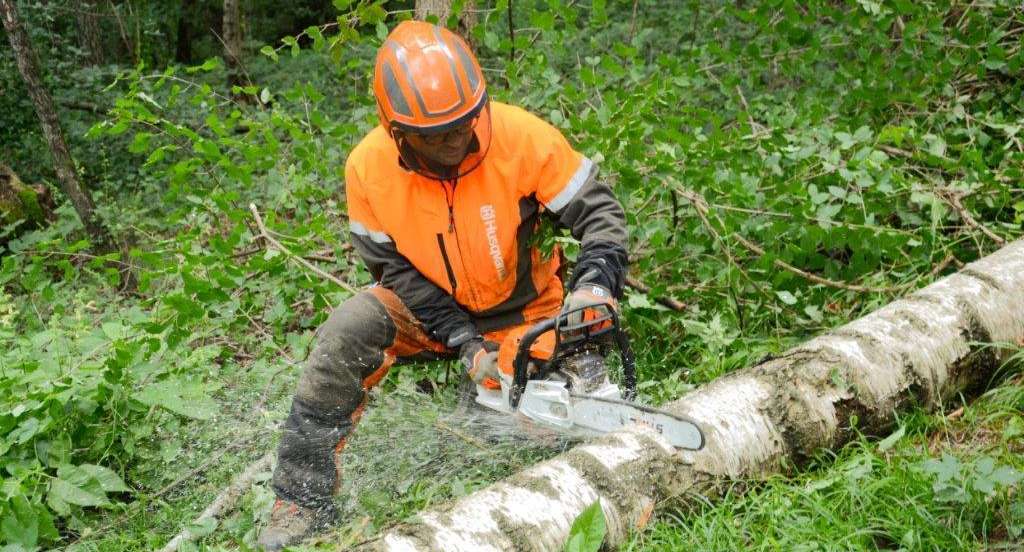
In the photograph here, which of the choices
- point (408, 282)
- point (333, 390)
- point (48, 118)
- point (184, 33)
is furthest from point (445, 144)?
point (184, 33)

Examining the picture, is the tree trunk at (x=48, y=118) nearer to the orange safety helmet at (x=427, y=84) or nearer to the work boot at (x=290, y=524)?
the work boot at (x=290, y=524)

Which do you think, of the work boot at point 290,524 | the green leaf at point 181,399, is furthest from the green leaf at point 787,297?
the green leaf at point 181,399

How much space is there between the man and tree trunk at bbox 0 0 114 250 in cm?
375

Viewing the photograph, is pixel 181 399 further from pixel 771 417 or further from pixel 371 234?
pixel 771 417

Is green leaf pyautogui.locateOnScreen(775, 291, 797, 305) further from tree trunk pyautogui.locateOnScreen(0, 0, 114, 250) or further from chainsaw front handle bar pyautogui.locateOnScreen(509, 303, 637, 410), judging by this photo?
tree trunk pyautogui.locateOnScreen(0, 0, 114, 250)

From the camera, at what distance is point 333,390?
3094 mm

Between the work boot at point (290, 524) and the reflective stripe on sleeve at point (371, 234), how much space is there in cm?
99

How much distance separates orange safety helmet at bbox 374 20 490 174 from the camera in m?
2.70

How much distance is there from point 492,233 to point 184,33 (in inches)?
474

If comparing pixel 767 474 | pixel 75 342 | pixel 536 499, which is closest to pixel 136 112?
pixel 75 342

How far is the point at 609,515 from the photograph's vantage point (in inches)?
87.0

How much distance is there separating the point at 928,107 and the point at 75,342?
4.75 meters

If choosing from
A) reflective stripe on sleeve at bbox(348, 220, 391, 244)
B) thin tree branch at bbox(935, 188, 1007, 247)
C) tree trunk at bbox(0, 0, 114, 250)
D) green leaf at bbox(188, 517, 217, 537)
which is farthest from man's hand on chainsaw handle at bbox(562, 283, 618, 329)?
tree trunk at bbox(0, 0, 114, 250)

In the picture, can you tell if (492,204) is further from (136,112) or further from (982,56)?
(982,56)
